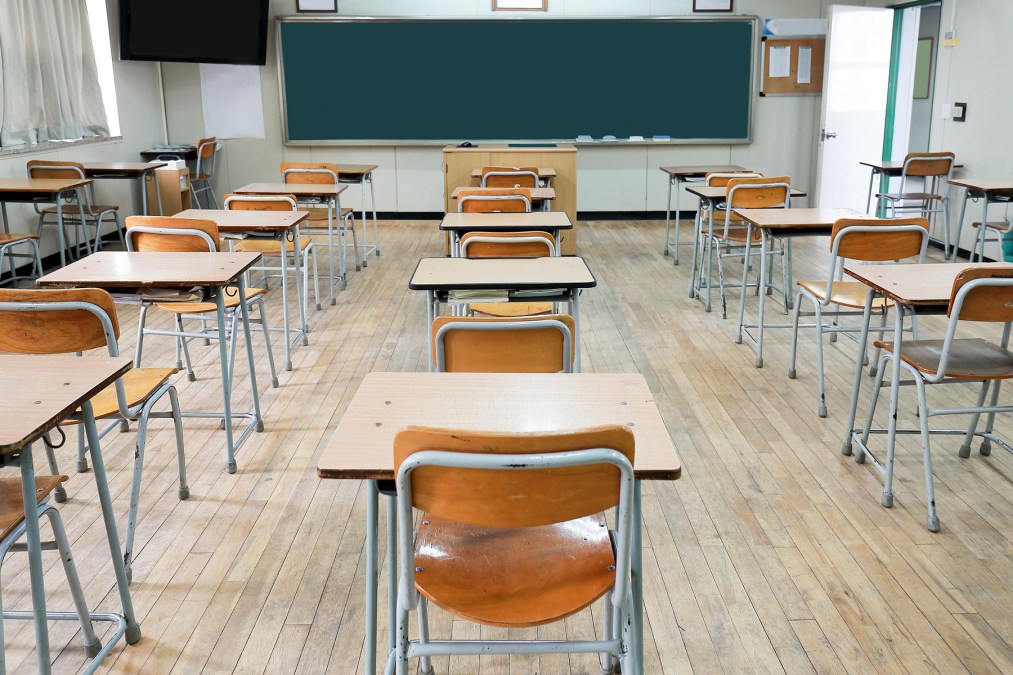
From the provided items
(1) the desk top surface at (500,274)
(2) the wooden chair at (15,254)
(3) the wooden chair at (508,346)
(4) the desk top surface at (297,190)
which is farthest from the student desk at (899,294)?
(2) the wooden chair at (15,254)

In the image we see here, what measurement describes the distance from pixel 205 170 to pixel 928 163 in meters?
7.47

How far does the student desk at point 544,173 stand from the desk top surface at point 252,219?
2510 millimetres

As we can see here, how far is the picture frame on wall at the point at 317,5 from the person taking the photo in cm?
930

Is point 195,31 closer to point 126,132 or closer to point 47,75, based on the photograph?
point 126,132

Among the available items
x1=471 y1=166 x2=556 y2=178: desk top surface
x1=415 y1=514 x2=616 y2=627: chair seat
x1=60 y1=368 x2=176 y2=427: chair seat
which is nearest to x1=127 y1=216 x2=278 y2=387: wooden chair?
x1=60 y1=368 x2=176 y2=427: chair seat

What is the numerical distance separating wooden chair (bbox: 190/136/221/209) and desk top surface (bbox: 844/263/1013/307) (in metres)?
7.59

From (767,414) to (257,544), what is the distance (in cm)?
234

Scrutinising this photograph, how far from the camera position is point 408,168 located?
973 centimetres

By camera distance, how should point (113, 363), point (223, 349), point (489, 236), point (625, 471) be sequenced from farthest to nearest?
point (489, 236) < point (223, 349) < point (113, 363) < point (625, 471)

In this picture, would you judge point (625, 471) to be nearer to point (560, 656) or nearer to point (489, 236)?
point (560, 656)

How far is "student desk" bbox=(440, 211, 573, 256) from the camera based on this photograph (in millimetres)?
4207

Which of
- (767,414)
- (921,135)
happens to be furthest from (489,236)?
(921,135)

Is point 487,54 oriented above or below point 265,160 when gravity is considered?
above

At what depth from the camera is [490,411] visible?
1830 mm
